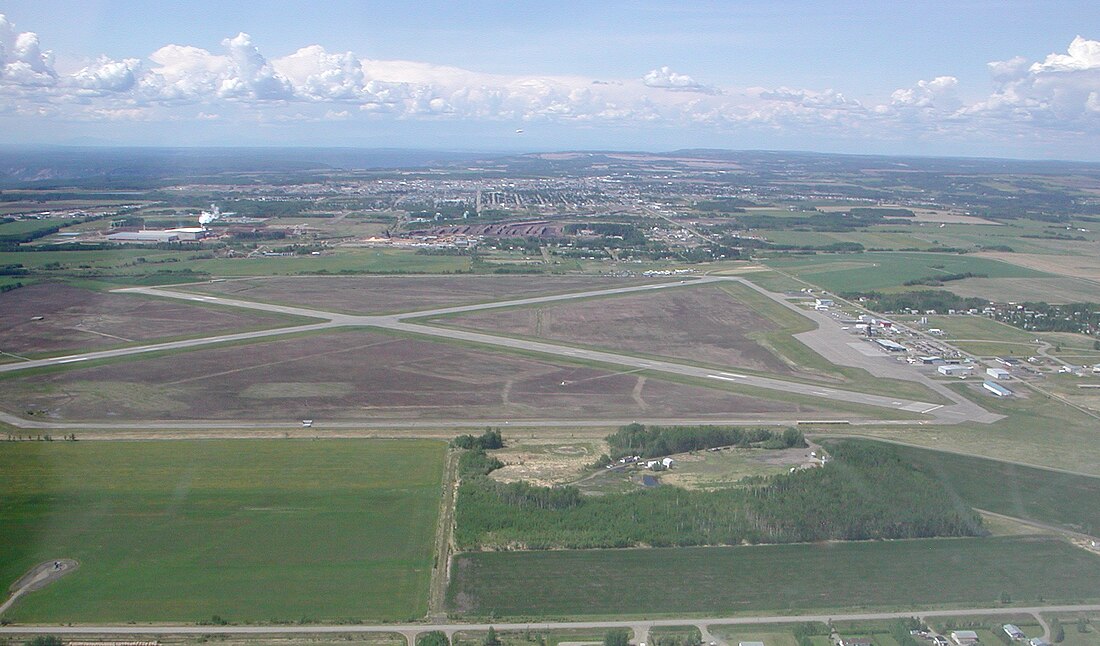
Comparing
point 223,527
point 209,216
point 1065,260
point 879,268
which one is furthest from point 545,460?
point 209,216

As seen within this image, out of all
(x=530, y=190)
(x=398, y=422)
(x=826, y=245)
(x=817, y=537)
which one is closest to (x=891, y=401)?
(x=817, y=537)

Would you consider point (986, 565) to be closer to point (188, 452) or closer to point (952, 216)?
point (188, 452)

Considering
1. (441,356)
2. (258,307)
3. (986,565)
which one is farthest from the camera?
(258,307)

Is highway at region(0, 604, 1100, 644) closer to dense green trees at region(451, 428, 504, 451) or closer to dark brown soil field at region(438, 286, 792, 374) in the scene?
dense green trees at region(451, 428, 504, 451)

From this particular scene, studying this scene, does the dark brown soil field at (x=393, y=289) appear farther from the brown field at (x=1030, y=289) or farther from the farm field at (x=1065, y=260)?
the farm field at (x=1065, y=260)

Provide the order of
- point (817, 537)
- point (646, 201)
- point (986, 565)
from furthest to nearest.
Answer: point (646, 201)
point (817, 537)
point (986, 565)

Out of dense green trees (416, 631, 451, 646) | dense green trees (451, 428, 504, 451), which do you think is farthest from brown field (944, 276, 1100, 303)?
dense green trees (416, 631, 451, 646)
